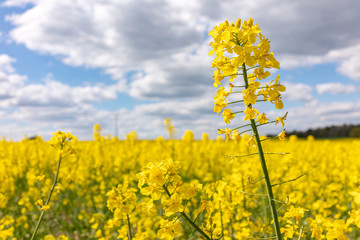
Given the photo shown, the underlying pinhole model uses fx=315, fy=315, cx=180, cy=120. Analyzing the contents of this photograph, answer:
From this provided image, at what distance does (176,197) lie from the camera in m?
1.81

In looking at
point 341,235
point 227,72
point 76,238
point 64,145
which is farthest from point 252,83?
point 76,238

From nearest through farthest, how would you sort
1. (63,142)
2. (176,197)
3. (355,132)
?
(176,197)
(63,142)
(355,132)

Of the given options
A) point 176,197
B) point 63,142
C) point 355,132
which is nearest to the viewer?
point 176,197

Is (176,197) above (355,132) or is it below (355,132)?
below

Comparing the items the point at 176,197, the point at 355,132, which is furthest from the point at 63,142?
the point at 355,132

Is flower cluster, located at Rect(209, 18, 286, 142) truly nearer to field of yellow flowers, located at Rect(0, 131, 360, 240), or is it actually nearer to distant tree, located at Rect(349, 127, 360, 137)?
field of yellow flowers, located at Rect(0, 131, 360, 240)

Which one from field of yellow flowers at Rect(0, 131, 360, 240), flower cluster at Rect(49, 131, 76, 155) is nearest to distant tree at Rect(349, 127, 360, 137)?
field of yellow flowers at Rect(0, 131, 360, 240)

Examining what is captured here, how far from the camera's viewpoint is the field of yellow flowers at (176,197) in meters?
1.89

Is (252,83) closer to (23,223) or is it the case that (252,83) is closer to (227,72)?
(227,72)

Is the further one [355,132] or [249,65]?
[355,132]

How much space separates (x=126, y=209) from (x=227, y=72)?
1291 mm

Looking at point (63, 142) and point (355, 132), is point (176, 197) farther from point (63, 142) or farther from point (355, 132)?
point (355, 132)

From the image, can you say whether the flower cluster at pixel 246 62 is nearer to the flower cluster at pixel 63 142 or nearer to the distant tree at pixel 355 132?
the flower cluster at pixel 63 142

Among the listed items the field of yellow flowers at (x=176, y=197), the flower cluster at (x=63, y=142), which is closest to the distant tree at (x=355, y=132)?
the field of yellow flowers at (x=176, y=197)
